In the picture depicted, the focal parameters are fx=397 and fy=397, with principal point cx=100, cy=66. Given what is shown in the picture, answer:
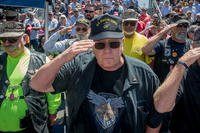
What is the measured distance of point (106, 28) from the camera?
105 inches

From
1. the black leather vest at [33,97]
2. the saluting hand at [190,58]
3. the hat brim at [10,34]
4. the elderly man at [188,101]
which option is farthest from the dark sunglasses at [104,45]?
the hat brim at [10,34]

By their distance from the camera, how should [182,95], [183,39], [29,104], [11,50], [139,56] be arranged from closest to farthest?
[182,95] < [29,104] < [11,50] < [183,39] < [139,56]

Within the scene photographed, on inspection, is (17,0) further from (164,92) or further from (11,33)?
(164,92)

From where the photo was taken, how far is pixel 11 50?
4.20 m

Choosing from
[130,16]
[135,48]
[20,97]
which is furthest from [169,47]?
[20,97]

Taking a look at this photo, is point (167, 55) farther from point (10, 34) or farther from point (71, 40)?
point (10, 34)

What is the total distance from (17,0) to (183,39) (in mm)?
2699

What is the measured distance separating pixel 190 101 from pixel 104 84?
854 millimetres

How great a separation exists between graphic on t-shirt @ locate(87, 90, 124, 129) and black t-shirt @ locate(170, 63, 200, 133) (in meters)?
0.65

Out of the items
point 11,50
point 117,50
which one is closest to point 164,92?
point 117,50

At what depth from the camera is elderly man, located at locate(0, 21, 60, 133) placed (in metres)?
3.96

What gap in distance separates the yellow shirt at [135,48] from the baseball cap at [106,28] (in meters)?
2.65

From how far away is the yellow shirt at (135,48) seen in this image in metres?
5.38

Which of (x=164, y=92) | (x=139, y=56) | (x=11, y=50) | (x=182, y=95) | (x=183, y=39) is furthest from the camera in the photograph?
(x=139, y=56)
